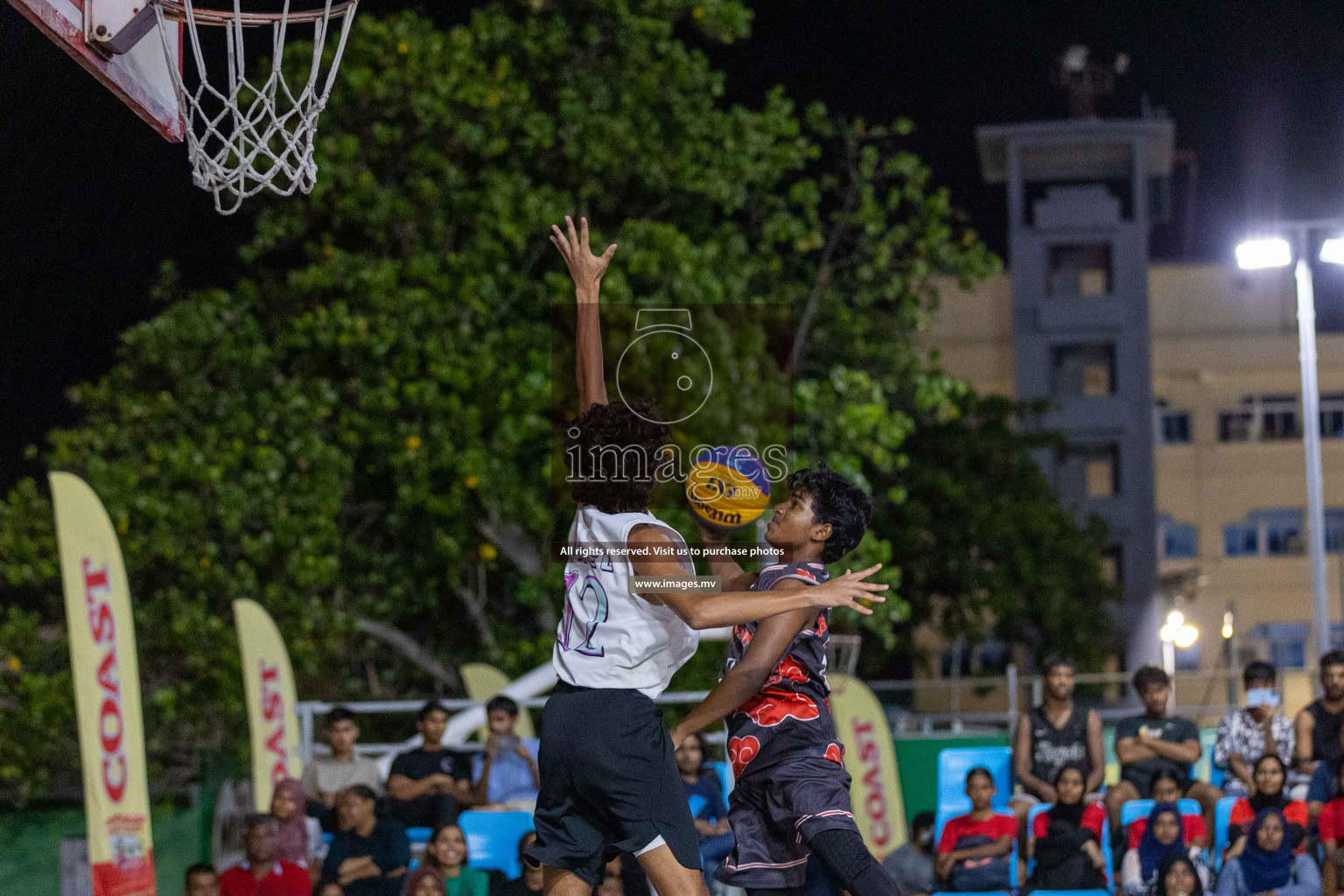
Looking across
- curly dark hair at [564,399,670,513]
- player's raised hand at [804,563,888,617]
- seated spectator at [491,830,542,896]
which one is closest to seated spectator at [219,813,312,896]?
seated spectator at [491,830,542,896]

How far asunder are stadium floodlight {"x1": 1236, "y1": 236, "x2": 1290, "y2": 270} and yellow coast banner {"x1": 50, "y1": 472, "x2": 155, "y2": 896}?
1152 centimetres

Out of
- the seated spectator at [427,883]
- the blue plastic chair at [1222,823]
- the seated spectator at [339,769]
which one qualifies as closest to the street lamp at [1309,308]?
the blue plastic chair at [1222,823]

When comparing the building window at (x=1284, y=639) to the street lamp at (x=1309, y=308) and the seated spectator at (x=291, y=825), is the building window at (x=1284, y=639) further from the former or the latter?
the seated spectator at (x=291, y=825)

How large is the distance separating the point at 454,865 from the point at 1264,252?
1065cm

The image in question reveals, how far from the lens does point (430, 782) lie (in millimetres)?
9820

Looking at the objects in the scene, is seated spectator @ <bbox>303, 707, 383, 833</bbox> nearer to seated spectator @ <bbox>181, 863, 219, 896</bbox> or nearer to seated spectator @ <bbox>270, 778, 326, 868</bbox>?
seated spectator @ <bbox>270, 778, 326, 868</bbox>

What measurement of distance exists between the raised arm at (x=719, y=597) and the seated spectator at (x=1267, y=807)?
511 centimetres

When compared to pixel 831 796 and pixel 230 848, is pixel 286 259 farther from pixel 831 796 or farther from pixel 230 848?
pixel 831 796

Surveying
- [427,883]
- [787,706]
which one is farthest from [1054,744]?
[787,706]

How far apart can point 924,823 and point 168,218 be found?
434 inches

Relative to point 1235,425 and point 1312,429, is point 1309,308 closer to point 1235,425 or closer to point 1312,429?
point 1312,429

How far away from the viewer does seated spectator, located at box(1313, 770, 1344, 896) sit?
27.5 feet

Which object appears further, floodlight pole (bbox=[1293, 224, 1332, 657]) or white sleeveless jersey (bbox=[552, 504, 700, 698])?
floodlight pole (bbox=[1293, 224, 1332, 657])

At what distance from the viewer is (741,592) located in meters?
4.59
